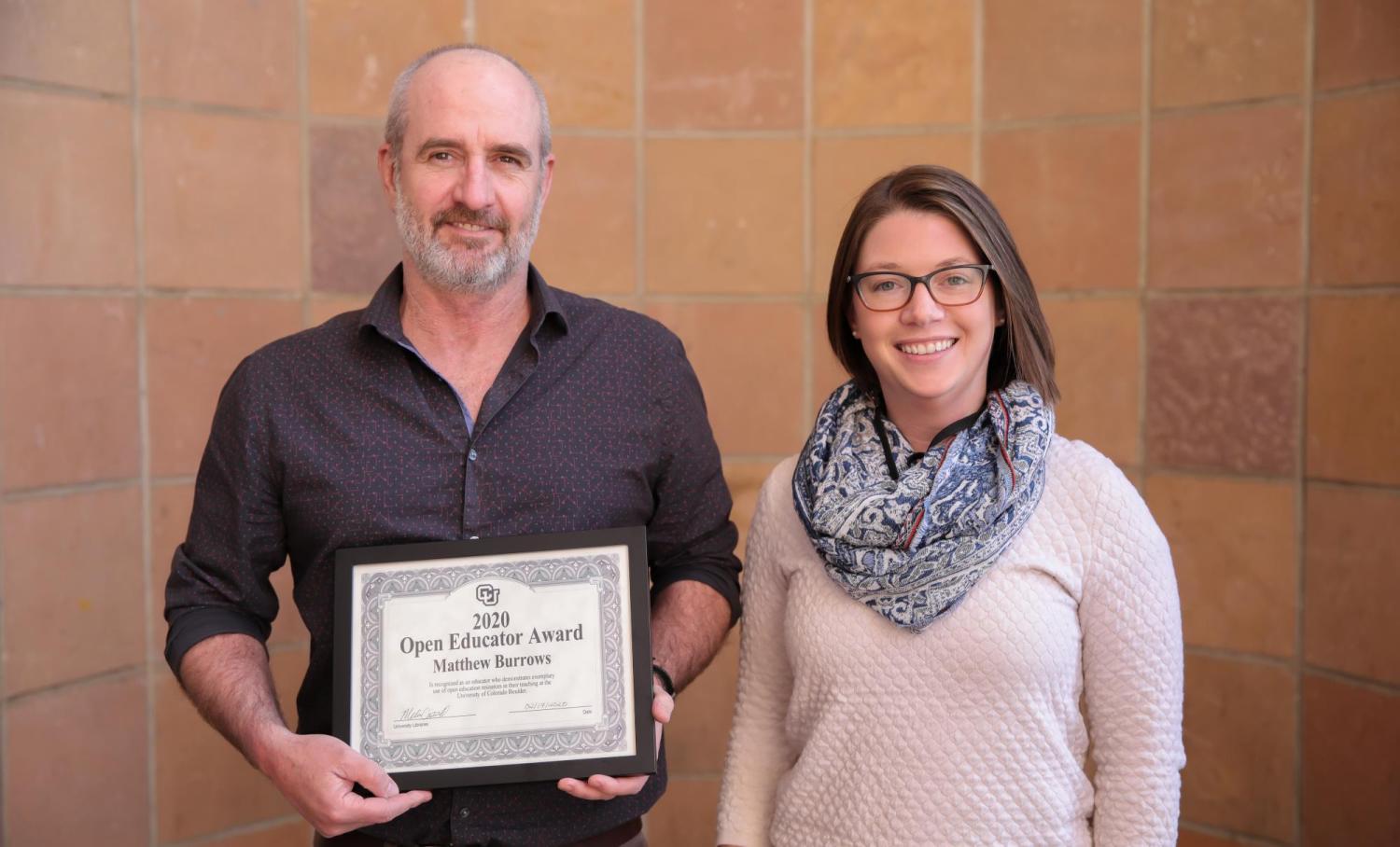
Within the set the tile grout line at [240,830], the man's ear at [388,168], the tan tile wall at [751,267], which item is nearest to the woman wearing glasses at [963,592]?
the man's ear at [388,168]

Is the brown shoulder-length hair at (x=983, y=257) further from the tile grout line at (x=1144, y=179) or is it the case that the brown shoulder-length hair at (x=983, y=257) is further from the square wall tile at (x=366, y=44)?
the square wall tile at (x=366, y=44)

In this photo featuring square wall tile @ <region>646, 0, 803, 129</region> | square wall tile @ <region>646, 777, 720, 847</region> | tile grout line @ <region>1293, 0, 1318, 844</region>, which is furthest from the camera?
square wall tile @ <region>646, 777, 720, 847</region>

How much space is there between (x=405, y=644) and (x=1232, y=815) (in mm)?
2323

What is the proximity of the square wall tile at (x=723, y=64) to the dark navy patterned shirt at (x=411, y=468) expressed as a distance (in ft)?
5.39

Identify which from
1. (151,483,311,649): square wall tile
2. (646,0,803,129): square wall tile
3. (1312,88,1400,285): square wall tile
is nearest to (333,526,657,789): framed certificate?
(151,483,311,649): square wall tile

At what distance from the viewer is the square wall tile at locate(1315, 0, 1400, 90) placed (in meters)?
2.78

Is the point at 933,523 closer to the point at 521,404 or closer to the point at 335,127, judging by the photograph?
the point at 521,404

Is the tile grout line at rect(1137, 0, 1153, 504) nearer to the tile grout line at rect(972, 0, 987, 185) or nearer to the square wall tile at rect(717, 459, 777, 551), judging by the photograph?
the tile grout line at rect(972, 0, 987, 185)

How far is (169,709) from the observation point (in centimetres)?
313

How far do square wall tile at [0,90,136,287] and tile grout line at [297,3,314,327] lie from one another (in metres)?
0.43

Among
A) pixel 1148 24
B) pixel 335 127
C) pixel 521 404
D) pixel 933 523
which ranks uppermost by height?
pixel 1148 24

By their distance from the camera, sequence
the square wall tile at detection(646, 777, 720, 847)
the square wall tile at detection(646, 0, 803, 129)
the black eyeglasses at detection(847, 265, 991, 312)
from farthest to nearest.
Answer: the square wall tile at detection(646, 777, 720, 847) → the square wall tile at detection(646, 0, 803, 129) → the black eyeglasses at detection(847, 265, 991, 312)

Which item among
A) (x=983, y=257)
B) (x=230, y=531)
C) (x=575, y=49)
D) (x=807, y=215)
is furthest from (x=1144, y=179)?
(x=230, y=531)

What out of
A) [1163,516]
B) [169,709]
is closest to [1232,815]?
[1163,516]
